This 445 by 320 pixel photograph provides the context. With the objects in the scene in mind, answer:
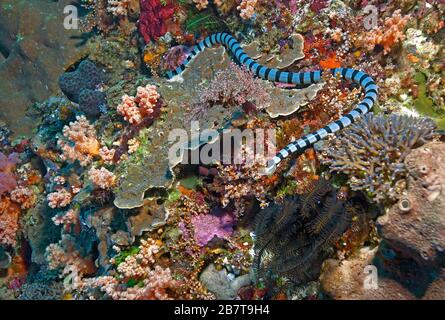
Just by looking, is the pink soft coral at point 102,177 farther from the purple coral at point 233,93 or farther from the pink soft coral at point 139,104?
the purple coral at point 233,93

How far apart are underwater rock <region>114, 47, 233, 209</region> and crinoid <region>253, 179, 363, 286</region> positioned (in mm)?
1120

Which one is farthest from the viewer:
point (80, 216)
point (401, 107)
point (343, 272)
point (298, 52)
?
point (298, 52)

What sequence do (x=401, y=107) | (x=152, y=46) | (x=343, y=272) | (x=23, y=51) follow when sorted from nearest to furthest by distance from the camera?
(x=343, y=272), (x=401, y=107), (x=152, y=46), (x=23, y=51)

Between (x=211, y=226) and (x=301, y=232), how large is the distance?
1.06m

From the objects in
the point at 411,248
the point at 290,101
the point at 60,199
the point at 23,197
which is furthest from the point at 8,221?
the point at 411,248

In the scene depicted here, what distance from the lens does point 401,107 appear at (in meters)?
4.27

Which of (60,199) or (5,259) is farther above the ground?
(60,199)

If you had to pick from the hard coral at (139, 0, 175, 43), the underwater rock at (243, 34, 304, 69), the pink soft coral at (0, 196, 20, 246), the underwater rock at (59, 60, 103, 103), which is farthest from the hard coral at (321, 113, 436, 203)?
the pink soft coral at (0, 196, 20, 246)

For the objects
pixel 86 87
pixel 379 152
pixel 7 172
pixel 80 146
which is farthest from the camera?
pixel 7 172

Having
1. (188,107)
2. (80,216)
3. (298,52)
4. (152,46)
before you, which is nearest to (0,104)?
(152,46)

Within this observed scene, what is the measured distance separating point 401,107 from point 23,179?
593 cm

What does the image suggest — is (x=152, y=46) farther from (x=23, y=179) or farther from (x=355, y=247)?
(x=355, y=247)

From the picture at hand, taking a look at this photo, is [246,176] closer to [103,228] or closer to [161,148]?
[161,148]

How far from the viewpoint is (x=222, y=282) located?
365cm
